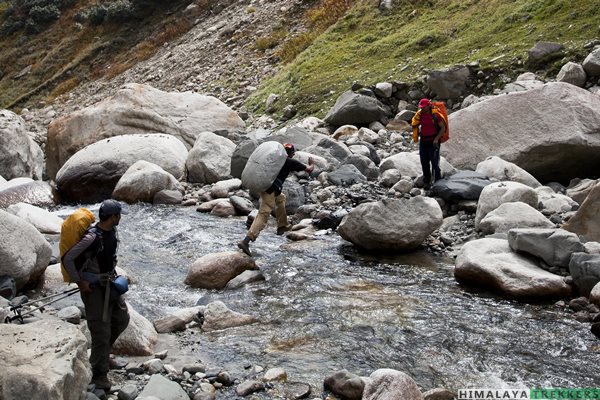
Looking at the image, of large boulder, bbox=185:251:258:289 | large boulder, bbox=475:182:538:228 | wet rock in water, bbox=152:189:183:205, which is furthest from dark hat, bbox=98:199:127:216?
wet rock in water, bbox=152:189:183:205

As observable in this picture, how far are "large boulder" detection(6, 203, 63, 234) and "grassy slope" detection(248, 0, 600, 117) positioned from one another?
11869mm

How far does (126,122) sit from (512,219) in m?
13.2

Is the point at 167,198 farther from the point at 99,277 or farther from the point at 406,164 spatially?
the point at 99,277

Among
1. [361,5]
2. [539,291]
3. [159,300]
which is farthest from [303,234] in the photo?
[361,5]

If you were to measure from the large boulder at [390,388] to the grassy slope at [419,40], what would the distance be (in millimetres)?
15586

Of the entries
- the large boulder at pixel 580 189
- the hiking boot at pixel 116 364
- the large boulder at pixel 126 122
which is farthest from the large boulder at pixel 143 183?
the hiking boot at pixel 116 364

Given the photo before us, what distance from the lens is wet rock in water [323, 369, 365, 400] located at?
691 cm

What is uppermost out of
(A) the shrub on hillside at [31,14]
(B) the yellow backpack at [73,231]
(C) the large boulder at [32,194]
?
(A) the shrub on hillside at [31,14]

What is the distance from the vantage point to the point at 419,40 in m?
25.5

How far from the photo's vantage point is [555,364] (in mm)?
7984

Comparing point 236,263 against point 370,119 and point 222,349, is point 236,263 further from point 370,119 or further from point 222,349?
point 370,119

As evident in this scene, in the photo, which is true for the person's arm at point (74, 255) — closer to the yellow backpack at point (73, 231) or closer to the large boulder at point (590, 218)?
the yellow backpack at point (73, 231)

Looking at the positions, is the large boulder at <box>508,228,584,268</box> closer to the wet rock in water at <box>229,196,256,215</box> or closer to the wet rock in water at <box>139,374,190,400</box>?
the wet rock in water at <box>139,374,190,400</box>

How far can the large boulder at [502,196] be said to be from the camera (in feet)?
41.8
